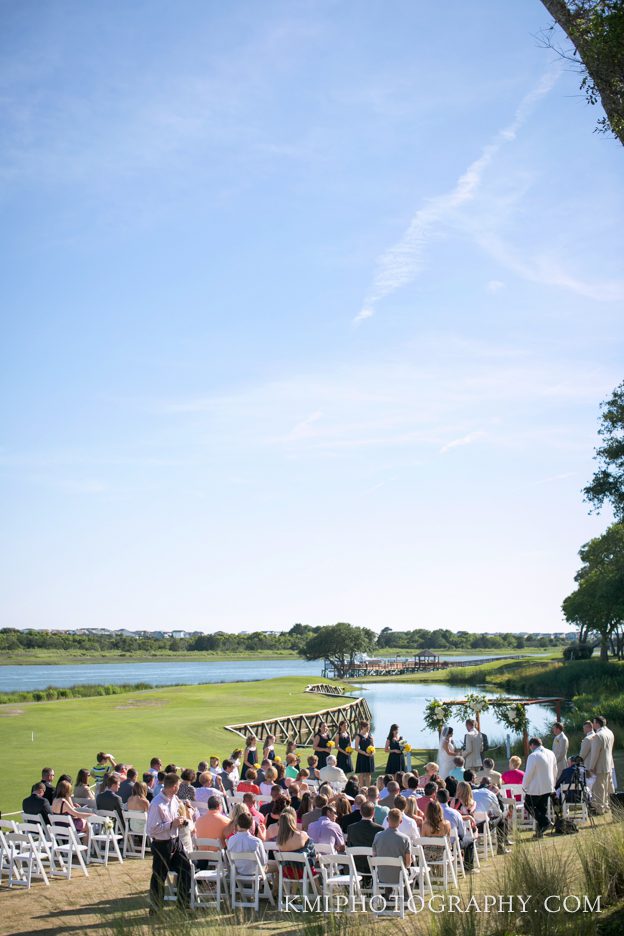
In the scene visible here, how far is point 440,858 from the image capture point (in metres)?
10.9

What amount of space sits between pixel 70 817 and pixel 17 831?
3.95ft

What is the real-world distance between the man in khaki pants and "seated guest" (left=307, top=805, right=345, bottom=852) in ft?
20.8

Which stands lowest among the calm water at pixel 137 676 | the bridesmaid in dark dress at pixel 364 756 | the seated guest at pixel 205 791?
the calm water at pixel 137 676

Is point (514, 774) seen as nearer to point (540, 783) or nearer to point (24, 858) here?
point (540, 783)

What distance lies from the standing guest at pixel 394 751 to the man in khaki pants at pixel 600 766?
17.5 feet

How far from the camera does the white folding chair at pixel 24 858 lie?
36.4ft

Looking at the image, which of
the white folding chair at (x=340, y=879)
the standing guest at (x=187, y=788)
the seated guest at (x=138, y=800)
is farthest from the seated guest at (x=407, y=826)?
the seated guest at (x=138, y=800)

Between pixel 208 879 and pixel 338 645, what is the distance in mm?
106873

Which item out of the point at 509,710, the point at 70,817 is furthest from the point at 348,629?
the point at 70,817

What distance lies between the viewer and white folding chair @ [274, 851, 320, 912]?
392 inches

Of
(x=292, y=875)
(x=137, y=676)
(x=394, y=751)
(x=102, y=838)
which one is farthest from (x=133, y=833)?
(x=137, y=676)

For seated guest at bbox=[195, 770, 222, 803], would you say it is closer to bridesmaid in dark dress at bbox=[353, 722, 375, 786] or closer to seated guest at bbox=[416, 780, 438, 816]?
seated guest at bbox=[416, 780, 438, 816]

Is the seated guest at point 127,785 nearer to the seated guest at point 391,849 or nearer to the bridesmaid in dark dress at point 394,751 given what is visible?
the seated guest at point 391,849

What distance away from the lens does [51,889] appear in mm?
11312
